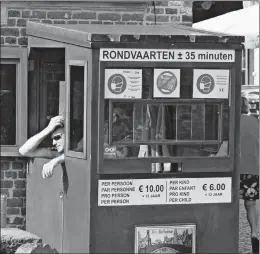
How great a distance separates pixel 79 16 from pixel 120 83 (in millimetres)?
2807

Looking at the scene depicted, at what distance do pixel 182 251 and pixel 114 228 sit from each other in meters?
0.56

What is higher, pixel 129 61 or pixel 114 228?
pixel 129 61

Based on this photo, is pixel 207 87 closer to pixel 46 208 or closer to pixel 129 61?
pixel 129 61

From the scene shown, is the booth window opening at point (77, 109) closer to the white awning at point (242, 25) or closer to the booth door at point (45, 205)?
→ the booth door at point (45, 205)

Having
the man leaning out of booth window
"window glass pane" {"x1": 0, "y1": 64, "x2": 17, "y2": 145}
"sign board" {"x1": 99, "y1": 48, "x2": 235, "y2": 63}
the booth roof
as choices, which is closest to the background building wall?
"window glass pane" {"x1": 0, "y1": 64, "x2": 17, "y2": 145}

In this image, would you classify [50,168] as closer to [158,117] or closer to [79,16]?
[158,117]

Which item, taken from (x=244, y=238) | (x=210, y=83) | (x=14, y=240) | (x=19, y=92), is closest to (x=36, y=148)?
(x=14, y=240)

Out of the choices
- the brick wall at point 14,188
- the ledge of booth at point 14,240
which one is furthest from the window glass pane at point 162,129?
the brick wall at point 14,188

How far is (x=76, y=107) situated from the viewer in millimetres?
8477

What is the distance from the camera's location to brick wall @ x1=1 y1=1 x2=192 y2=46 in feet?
35.1

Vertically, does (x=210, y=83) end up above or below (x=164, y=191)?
above

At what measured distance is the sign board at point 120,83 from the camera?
8.09 metres

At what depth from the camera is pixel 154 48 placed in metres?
8.16

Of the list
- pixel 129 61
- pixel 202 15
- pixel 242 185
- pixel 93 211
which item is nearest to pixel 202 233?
pixel 93 211
